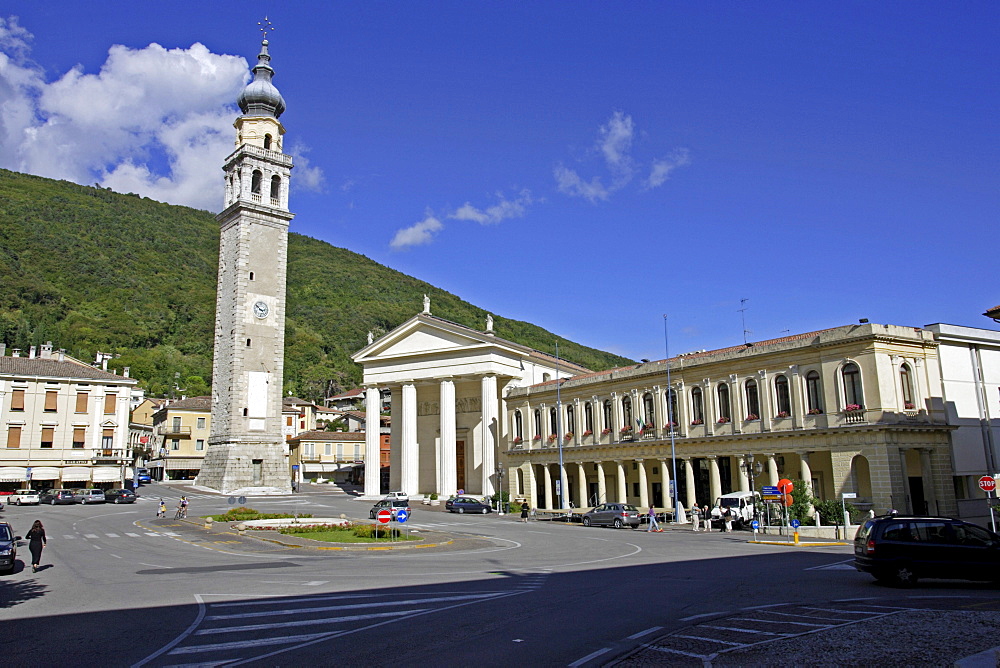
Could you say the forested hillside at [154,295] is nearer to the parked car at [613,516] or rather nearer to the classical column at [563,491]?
the classical column at [563,491]

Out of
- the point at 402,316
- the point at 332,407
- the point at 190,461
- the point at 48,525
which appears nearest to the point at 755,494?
the point at 48,525

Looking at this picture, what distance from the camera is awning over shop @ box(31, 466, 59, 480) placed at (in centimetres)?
6493

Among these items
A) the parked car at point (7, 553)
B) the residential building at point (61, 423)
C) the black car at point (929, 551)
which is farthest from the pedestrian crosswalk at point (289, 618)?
the residential building at point (61, 423)

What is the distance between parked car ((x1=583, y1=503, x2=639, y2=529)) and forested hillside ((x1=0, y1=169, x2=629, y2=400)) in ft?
279

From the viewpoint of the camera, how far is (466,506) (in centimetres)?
5453

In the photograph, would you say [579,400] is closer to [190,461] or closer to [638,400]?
[638,400]

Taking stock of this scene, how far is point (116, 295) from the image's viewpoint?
128 meters

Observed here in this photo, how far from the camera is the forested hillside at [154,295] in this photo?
382 ft

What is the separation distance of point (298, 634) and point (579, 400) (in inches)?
1805

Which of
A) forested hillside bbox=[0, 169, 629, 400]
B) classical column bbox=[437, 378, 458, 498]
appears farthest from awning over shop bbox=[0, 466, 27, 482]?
forested hillside bbox=[0, 169, 629, 400]

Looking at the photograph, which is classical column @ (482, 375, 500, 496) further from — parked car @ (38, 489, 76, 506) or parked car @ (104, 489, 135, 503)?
parked car @ (38, 489, 76, 506)

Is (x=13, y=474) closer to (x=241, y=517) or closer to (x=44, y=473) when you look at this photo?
(x=44, y=473)

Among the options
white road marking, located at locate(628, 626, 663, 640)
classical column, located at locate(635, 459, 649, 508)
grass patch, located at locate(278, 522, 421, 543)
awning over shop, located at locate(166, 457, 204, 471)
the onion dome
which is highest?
the onion dome

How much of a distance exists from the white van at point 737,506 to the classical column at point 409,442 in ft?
103
